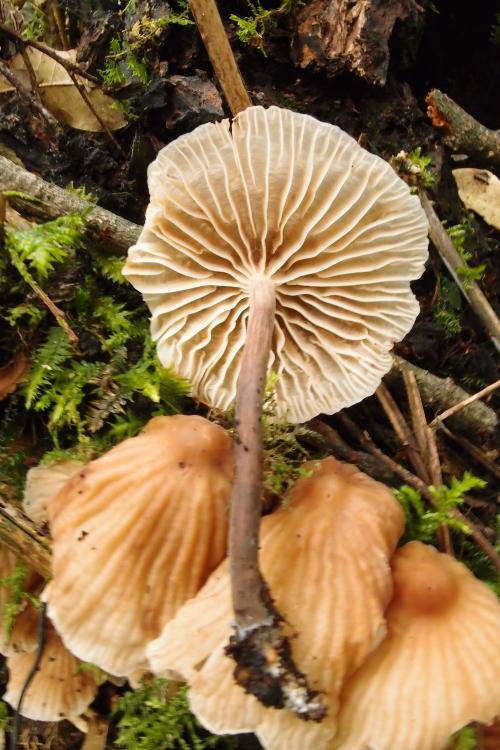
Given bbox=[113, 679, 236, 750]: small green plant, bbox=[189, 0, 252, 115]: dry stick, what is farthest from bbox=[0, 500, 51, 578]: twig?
bbox=[189, 0, 252, 115]: dry stick

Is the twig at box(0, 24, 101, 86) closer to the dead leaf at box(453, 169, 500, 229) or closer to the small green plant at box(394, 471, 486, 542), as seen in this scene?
the dead leaf at box(453, 169, 500, 229)

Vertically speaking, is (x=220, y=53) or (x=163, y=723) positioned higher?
(x=220, y=53)

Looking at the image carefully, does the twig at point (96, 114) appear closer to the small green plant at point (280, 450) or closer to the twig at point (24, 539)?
the small green plant at point (280, 450)

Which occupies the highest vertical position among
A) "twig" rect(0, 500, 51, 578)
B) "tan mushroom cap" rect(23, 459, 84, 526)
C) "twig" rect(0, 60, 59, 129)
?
"twig" rect(0, 60, 59, 129)

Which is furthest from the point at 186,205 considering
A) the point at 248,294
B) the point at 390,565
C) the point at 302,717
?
the point at 302,717

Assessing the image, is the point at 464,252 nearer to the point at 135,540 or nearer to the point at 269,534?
the point at 269,534

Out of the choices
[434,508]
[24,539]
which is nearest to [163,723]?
[24,539]

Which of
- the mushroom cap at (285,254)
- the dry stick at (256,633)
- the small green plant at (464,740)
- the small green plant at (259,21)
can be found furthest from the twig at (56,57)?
the small green plant at (464,740)
